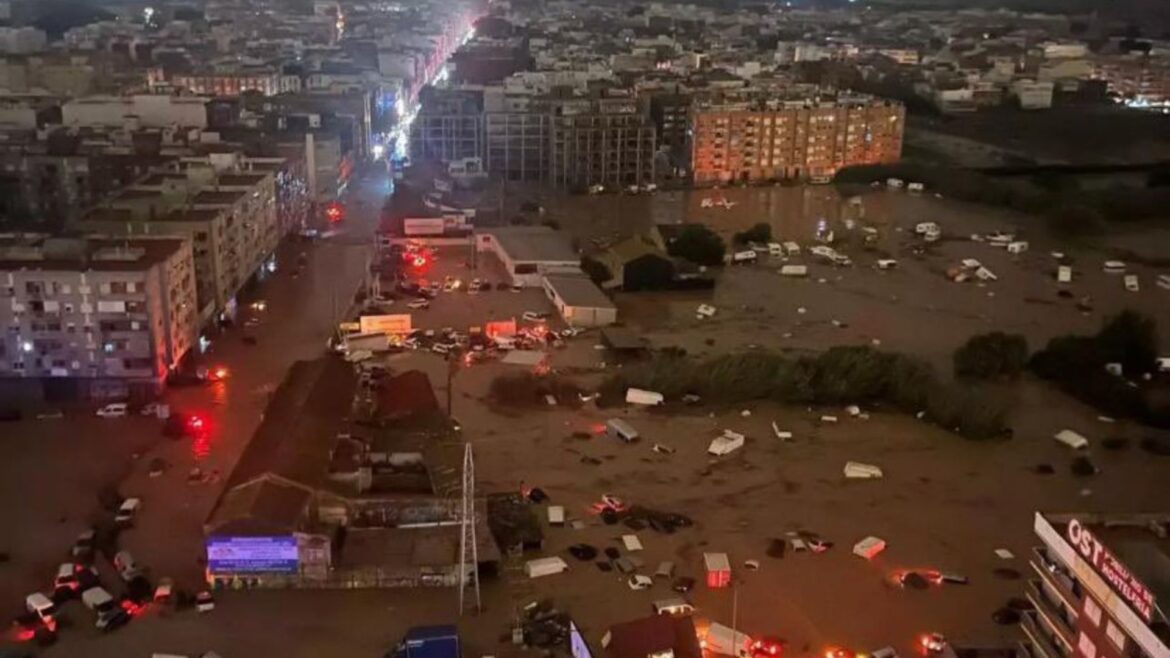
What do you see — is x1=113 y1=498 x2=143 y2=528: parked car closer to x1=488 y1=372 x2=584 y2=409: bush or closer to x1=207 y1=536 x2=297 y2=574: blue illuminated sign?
x1=207 y1=536 x2=297 y2=574: blue illuminated sign

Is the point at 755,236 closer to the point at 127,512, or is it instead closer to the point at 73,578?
the point at 127,512

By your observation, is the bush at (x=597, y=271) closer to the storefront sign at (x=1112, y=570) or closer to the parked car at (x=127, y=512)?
the parked car at (x=127, y=512)

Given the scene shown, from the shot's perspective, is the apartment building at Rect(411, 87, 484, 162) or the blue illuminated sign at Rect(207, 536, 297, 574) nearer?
the blue illuminated sign at Rect(207, 536, 297, 574)

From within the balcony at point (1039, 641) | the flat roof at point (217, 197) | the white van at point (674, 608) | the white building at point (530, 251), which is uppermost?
the flat roof at point (217, 197)

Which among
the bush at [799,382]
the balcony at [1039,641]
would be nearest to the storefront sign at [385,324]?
the bush at [799,382]

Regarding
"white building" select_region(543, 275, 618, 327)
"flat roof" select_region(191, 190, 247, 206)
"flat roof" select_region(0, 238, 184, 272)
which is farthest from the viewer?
"flat roof" select_region(191, 190, 247, 206)

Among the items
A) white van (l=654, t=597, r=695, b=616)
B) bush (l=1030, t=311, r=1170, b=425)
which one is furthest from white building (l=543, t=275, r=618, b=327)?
white van (l=654, t=597, r=695, b=616)

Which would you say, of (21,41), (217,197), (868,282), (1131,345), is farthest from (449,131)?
(21,41)
